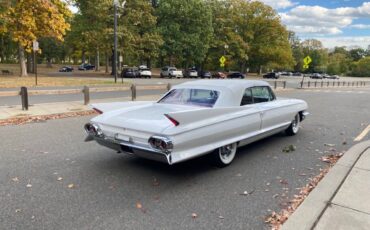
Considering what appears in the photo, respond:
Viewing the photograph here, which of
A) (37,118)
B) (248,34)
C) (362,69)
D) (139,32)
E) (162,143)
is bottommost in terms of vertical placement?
(37,118)

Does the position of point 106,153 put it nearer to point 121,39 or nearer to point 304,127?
point 304,127

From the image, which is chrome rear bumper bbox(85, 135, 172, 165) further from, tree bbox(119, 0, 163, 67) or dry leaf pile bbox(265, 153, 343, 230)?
tree bbox(119, 0, 163, 67)

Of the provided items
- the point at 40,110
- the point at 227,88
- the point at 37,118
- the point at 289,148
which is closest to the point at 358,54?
the point at 40,110

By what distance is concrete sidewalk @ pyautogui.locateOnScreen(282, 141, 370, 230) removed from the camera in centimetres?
341

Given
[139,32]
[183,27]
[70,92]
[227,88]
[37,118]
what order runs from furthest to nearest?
[183,27] → [139,32] → [70,92] → [37,118] → [227,88]

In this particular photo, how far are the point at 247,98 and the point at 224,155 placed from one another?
1237 millimetres

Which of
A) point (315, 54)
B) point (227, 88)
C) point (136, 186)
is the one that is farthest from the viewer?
point (315, 54)

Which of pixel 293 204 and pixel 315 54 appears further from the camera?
pixel 315 54

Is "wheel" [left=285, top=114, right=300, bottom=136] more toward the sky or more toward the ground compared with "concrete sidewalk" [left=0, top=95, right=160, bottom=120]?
more toward the sky

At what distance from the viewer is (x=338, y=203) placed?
3.88 meters

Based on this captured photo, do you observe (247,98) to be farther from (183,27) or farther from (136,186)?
(183,27)

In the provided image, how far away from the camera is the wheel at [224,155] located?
5.18 meters

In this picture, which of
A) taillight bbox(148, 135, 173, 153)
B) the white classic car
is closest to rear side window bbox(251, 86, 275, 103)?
the white classic car

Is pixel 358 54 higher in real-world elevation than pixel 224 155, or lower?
higher
